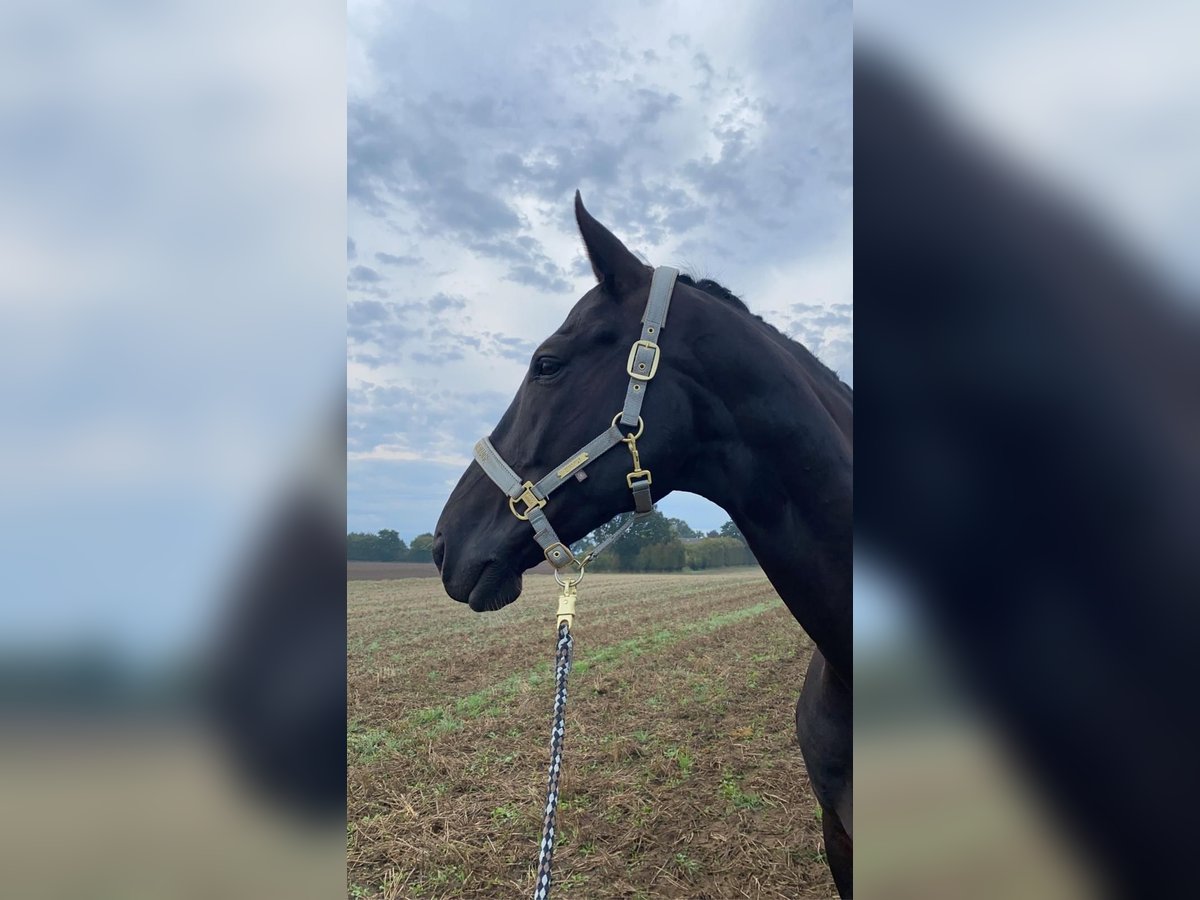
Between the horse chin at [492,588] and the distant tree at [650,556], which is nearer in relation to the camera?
the horse chin at [492,588]

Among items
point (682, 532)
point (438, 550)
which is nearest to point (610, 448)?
point (438, 550)

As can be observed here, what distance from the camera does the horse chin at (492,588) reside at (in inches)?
90.7

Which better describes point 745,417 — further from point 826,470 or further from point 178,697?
point 178,697

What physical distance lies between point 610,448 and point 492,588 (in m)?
0.71

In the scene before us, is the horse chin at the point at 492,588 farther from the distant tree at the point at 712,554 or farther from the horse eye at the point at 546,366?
the distant tree at the point at 712,554

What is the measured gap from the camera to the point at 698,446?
2.13m

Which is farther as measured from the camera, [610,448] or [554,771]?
[610,448]

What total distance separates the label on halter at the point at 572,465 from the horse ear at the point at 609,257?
24.4 inches

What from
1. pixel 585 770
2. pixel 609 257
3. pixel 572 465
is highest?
pixel 609 257

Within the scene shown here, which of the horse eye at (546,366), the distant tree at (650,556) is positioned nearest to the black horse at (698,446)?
the horse eye at (546,366)

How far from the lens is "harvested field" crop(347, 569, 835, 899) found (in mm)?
4566

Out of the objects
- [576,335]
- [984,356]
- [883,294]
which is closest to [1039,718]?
[984,356]

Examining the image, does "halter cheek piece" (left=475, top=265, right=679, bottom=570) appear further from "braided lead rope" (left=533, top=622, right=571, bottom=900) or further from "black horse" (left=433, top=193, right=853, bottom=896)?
"braided lead rope" (left=533, top=622, right=571, bottom=900)

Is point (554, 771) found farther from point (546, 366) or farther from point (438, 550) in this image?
point (546, 366)
